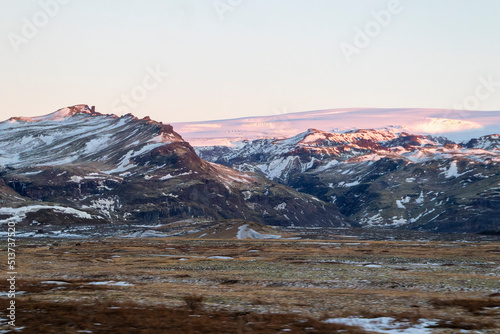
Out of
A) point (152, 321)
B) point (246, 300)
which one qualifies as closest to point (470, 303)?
point (246, 300)

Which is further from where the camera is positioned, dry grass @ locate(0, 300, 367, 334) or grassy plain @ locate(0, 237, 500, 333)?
grassy plain @ locate(0, 237, 500, 333)

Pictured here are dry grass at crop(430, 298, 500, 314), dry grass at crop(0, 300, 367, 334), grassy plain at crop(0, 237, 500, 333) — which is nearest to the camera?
dry grass at crop(0, 300, 367, 334)

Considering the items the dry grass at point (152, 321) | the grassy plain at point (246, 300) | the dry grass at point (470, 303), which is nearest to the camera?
the dry grass at point (152, 321)

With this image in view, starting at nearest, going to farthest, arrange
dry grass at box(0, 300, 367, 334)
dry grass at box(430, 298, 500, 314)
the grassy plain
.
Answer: dry grass at box(0, 300, 367, 334) → the grassy plain → dry grass at box(430, 298, 500, 314)

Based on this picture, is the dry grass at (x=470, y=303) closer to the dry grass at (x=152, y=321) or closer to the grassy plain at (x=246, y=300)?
the grassy plain at (x=246, y=300)

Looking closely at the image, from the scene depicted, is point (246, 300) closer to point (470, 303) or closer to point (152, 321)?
point (152, 321)

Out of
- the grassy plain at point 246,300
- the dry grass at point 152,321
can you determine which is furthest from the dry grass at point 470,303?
the dry grass at point 152,321

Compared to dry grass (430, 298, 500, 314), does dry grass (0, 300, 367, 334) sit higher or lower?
higher

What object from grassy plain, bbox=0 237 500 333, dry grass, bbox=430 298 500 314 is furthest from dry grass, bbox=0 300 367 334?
dry grass, bbox=430 298 500 314

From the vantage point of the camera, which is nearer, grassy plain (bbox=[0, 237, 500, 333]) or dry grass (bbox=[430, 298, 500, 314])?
grassy plain (bbox=[0, 237, 500, 333])

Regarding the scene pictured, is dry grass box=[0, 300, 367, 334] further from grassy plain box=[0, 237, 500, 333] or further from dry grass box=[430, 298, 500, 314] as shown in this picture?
dry grass box=[430, 298, 500, 314]

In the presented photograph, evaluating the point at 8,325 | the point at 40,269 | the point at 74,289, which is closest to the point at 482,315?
the point at 8,325

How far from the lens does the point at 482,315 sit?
3791 cm

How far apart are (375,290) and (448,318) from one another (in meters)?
17.0
